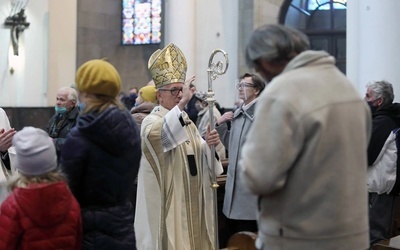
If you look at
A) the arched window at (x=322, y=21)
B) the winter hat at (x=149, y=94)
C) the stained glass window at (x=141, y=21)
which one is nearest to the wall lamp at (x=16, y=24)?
the arched window at (x=322, y=21)

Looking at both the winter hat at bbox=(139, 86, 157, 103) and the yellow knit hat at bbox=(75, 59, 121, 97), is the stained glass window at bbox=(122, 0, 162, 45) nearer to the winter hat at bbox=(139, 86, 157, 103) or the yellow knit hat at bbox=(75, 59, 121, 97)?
the winter hat at bbox=(139, 86, 157, 103)

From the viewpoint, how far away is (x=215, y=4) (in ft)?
38.2

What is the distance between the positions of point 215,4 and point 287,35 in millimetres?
9241

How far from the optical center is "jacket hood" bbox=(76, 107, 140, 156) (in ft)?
10.5

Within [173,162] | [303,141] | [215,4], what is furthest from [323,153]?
[215,4]

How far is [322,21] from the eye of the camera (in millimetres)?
12727

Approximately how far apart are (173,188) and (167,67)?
1017 millimetres

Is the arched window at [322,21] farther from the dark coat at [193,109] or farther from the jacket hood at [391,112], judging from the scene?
the jacket hood at [391,112]

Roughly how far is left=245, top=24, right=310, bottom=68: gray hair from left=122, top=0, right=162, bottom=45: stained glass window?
1485cm

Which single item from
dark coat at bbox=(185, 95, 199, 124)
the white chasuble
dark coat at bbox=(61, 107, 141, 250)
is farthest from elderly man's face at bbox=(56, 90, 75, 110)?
dark coat at bbox=(185, 95, 199, 124)

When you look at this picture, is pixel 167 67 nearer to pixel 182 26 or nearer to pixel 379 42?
pixel 379 42

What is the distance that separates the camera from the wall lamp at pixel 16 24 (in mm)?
12516

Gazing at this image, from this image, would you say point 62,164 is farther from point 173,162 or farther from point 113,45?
point 113,45

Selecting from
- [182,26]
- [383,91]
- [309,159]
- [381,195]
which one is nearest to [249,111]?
[383,91]
